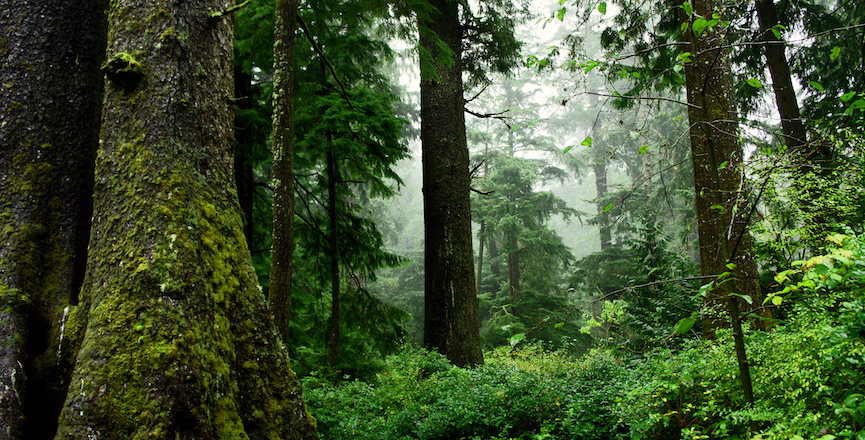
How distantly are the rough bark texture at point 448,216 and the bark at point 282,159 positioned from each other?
2771 mm

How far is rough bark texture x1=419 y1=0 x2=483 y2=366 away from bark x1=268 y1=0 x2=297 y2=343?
277cm

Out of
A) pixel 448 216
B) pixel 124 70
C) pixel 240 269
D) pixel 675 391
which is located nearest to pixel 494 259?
pixel 448 216

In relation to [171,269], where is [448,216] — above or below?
above

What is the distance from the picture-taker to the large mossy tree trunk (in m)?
2.19

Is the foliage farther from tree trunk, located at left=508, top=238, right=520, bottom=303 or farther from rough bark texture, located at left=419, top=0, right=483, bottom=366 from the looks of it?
tree trunk, located at left=508, top=238, right=520, bottom=303

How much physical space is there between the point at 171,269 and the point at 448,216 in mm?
5026

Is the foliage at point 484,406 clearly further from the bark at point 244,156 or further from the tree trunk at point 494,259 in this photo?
the tree trunk at point 494,259

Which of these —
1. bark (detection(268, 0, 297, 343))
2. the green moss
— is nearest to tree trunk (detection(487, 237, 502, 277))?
bark (detection(268, 0, 297, 343))

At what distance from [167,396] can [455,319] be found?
4.96 metres

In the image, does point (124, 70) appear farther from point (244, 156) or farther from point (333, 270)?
point (333, 270)

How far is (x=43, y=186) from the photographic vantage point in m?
2.79

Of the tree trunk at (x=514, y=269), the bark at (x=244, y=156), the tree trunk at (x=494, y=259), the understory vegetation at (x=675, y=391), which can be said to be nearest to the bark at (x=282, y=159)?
the understory vegetation at (x=675, y=391)

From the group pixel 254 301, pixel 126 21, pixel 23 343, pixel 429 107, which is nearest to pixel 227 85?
pixel 126 21

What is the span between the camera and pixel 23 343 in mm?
2521
